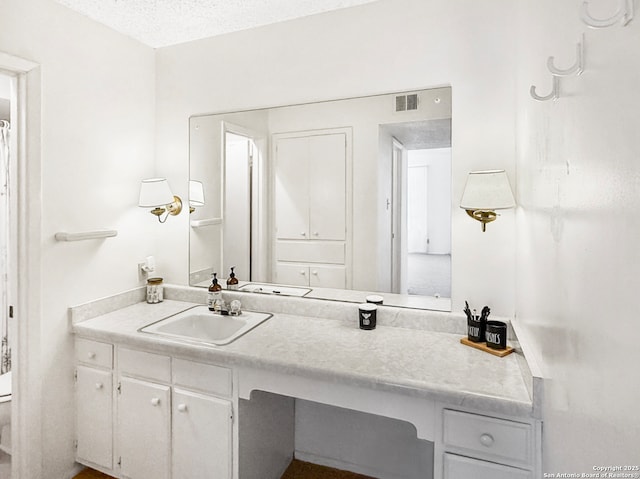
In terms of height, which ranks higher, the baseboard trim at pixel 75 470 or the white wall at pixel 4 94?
the white wall at pixel 4 94

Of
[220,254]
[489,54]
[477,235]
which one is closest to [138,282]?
[220,254]

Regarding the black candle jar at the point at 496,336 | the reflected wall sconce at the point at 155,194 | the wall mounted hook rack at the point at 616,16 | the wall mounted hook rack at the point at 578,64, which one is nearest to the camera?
the wall mounted hook rack at the point at 616,16

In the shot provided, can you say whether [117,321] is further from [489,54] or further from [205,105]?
[489,54]

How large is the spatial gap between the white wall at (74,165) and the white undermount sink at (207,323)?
0.49 metres

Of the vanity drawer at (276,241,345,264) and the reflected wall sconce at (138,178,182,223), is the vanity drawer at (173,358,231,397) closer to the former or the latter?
the vanity drawer at (276,241,345,264)

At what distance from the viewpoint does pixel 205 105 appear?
233cm

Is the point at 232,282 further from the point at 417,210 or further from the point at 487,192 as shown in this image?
the point at 487,192

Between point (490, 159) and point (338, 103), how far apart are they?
830mm

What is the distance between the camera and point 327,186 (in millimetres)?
2047

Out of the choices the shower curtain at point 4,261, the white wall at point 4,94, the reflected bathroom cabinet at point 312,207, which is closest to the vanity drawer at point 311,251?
the reflected bathroom cabinet at point 312,207

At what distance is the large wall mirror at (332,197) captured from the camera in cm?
188

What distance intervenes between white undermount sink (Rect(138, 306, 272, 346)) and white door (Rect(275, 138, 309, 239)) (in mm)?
499

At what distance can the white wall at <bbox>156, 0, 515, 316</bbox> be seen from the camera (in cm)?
173

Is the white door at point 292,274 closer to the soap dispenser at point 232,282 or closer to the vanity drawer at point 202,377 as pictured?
the soap dispenser at point 232,282
